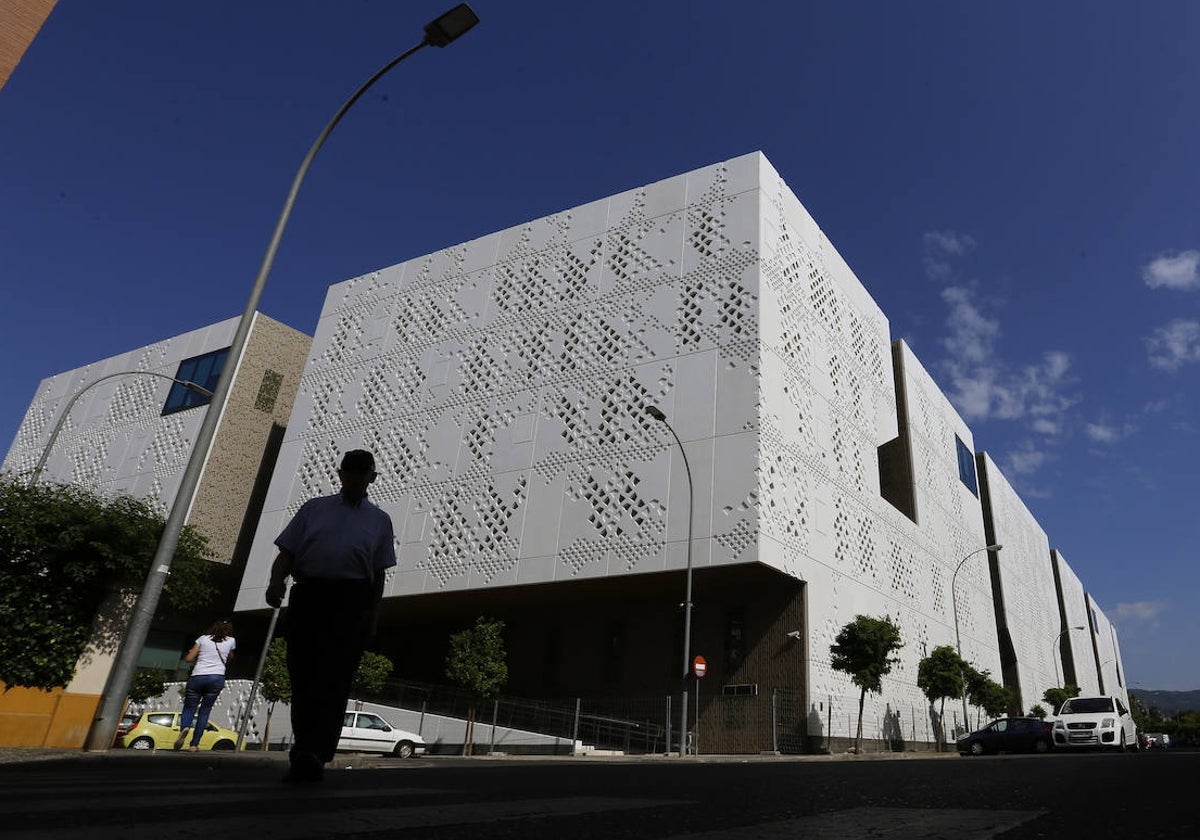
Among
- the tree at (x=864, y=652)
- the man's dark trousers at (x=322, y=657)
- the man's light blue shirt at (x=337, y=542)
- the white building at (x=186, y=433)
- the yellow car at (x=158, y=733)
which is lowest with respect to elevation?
the yellow car at (x=158, y=733)

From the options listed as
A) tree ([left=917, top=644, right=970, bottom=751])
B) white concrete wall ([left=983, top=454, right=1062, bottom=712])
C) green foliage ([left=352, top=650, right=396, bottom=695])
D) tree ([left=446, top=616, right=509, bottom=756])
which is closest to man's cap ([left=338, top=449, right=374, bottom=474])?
tree ([left=446, top=616, right=509, bottom=756])

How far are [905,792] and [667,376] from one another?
934 inches

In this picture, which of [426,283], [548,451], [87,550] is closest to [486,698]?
[548,451]

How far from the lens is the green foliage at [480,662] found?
2425cm

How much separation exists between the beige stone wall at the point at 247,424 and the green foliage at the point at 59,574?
79.1 feet

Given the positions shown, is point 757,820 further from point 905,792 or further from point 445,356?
point 445,356

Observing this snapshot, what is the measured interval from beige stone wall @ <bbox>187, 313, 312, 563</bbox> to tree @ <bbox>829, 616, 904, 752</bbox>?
27.6 m

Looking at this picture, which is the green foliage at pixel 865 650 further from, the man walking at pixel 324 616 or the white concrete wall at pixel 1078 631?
the white concrete wall at pixel 1078 631

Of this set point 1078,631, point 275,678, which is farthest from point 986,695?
point 1078,631

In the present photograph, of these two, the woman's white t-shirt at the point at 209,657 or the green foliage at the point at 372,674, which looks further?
the green foliage at the point at 372,674

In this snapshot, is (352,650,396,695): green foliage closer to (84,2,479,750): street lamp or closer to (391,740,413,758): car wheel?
(391,740,413,758): car wheel

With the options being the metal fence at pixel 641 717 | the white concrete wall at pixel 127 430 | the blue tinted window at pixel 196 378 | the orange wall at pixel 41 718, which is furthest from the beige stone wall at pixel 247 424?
the orange wall at pixel 41 718

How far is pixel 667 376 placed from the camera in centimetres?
2772

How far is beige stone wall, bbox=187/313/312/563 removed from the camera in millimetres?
36844
